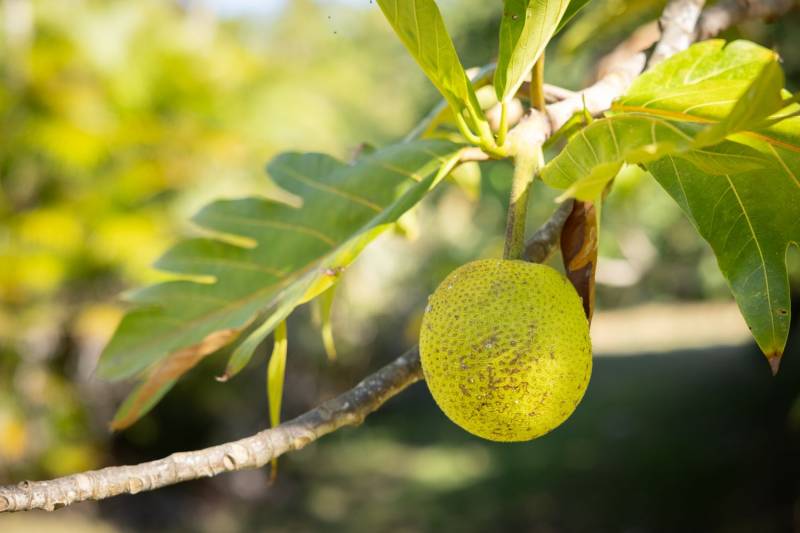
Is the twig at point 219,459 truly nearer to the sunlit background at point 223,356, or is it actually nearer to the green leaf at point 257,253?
the green leaf at point 257,253

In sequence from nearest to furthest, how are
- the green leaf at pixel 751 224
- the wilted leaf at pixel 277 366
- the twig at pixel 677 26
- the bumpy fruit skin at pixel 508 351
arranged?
the bumpy fruit skin at pixel 508 351, the green leaf at pixel 751 224, the wilted leaf at pixel 277 366, the twig at pixel 677 26

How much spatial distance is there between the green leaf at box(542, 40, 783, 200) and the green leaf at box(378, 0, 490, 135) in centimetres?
13

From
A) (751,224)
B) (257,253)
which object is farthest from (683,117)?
(257,253)

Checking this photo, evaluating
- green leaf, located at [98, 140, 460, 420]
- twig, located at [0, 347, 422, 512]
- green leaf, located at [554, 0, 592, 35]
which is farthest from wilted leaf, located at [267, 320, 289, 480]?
green leaf, located at [554, 0, 592, 35]

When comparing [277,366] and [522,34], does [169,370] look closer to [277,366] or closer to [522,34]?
[277,366]

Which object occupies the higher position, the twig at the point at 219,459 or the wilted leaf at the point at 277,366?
the twig at the point at 219,459

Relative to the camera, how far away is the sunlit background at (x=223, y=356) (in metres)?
6.07

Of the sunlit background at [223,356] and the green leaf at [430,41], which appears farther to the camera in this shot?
the sunlit background at [223,356]

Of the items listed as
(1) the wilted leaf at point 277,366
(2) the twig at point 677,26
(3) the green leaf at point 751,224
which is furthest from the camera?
(2) the twig at point 677,26

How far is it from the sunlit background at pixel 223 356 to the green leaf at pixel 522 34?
3.25 metres

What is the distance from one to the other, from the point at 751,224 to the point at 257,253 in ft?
2.31

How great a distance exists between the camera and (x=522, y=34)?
0.82 meters

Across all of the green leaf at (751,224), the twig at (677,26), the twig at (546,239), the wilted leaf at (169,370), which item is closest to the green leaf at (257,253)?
the wilted leaf at (169,370)

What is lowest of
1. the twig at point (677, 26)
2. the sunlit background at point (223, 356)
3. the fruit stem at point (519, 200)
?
the sunlit background at point (223, 356)
